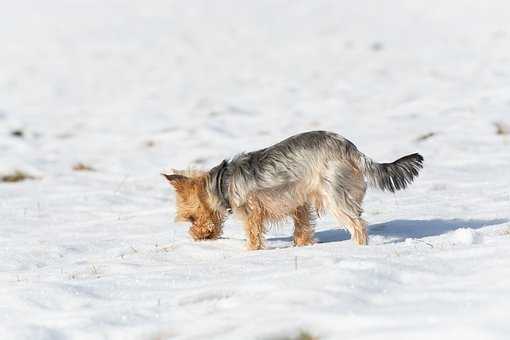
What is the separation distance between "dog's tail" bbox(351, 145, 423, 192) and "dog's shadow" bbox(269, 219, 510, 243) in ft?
1.64

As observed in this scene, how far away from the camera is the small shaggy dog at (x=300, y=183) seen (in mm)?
6977

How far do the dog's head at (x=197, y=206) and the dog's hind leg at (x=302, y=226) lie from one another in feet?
2.19

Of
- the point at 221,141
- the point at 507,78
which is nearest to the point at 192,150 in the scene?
the point at 221,141

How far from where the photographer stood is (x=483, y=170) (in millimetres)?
10594

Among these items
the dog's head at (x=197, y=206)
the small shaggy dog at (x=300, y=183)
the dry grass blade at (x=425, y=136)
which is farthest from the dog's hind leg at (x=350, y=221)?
the dry grass blade at (x=425, y=136)

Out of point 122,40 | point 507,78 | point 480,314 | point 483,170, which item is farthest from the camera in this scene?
point 122,40

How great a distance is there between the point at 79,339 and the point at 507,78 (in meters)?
16.2

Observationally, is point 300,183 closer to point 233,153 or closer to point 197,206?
point 197,206

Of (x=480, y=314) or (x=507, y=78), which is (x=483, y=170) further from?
(x=507, y=78)

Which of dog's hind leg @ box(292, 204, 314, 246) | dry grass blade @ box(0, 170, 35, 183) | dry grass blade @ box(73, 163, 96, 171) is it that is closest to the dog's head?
dog's hind leg @ box(292, 204, 314, 246)

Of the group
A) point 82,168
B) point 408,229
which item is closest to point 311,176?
point 408,229

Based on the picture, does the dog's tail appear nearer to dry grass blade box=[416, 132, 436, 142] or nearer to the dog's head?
the dog's head

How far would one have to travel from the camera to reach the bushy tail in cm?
709

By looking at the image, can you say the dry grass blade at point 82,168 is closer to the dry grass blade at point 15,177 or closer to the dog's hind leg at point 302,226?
the dry grass blade at point 15,177
